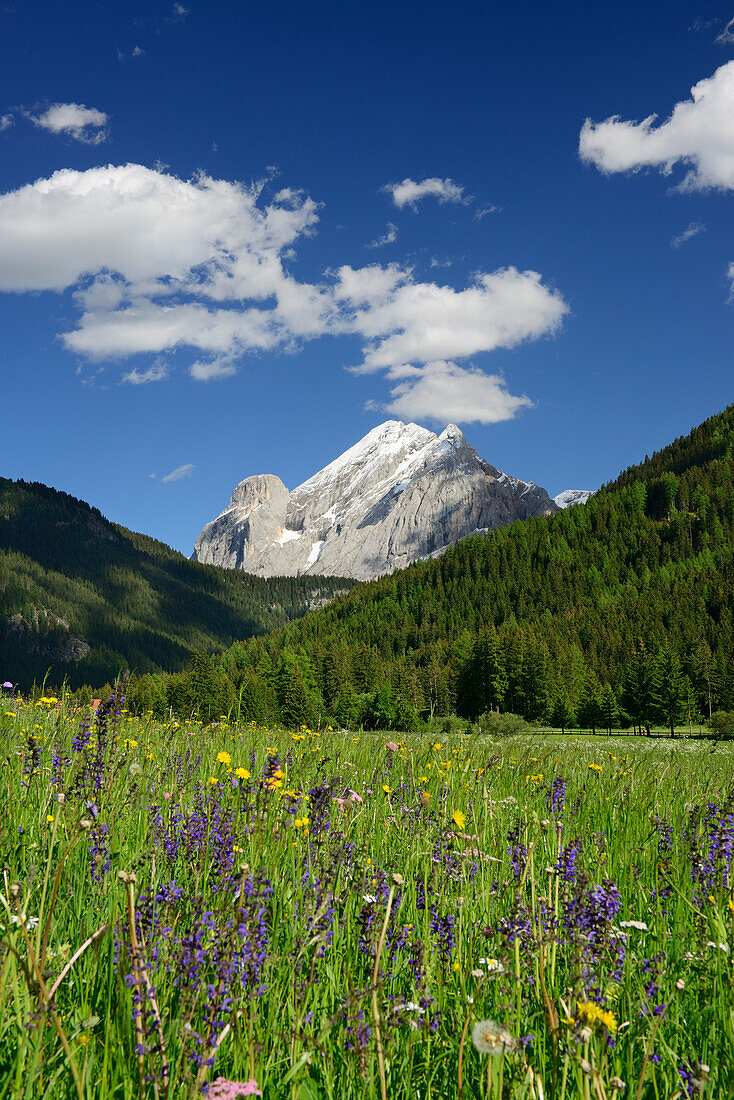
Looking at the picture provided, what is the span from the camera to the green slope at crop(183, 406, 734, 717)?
286 feet

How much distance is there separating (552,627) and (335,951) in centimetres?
11474

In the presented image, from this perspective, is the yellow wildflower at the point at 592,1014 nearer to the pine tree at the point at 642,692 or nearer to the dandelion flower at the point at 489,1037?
the dandelion flower at the point at 489,1037

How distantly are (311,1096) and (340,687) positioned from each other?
89.8 m

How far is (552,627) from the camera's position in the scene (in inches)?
4402

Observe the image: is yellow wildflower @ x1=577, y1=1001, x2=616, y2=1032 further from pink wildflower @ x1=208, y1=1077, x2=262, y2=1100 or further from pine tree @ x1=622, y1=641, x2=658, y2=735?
pine tree @ x1=622, y1=641, x2=658, y2=735

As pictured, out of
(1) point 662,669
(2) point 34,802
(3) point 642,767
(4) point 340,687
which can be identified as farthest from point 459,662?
(2) point 34,802

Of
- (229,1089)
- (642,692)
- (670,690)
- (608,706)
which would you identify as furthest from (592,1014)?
(642,692)

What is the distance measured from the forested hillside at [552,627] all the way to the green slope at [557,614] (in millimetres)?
351

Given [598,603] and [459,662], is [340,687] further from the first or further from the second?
[598,603]

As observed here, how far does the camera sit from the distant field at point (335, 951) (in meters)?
1.82

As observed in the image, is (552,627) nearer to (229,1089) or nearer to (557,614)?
(557,614)

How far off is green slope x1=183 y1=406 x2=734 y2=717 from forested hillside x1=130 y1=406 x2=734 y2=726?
35cm

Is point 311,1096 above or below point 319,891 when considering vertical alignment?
below

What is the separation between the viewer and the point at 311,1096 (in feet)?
6.96
